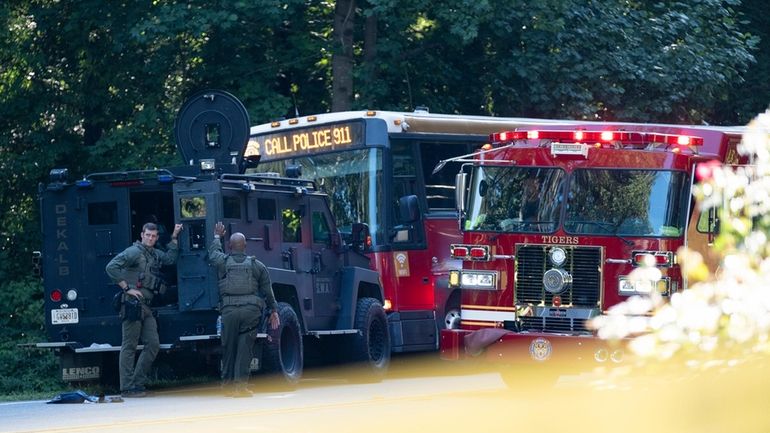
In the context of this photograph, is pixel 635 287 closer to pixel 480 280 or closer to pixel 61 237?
pixel 480 280

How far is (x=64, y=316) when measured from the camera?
17.3m

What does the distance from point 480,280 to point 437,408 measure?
7.64 ft

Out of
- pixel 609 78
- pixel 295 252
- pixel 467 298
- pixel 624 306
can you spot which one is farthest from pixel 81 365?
pixel 609 78

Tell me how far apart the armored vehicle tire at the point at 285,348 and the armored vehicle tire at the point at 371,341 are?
56.6 inches

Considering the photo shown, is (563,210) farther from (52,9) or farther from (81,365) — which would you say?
(52,9)

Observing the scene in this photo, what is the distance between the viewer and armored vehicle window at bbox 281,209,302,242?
1833 cm

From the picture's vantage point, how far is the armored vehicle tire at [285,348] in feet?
55.7

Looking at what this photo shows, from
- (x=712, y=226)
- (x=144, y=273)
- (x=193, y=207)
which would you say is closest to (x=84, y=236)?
(x=144, y=273)

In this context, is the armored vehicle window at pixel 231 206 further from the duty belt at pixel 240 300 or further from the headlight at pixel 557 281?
the headlight at pixel 557 281

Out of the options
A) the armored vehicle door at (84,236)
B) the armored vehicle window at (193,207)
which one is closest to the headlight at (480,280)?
the armored vehicle window at (193,207)

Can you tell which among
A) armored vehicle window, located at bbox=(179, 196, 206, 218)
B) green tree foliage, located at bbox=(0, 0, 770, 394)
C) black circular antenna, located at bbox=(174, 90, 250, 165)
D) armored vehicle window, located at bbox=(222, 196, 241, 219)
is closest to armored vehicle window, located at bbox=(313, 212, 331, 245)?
black circular antenna, located at bbox=(174, 90, 250, 165)

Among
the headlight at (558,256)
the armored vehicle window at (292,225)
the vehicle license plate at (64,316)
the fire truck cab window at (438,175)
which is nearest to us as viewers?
the headlight at (558,256)

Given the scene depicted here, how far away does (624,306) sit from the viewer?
6.02 m

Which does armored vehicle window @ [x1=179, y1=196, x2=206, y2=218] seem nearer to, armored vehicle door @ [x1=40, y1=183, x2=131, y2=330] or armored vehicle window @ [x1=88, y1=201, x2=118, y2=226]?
armored vehicle door @ [x1=40, y1=183, x2=131, y2=330]
